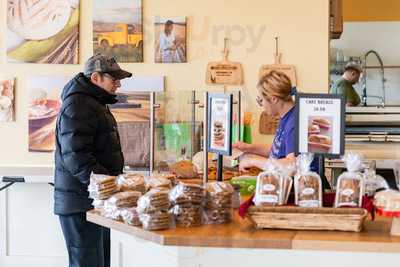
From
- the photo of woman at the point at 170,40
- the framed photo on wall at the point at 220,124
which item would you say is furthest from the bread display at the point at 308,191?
the photo of woman at the point at 170,40

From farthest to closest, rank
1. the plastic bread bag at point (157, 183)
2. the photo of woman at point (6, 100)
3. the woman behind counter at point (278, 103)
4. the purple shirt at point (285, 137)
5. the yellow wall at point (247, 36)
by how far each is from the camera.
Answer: the photo of woman at point (6, 100)
the yellow wall at point (247, 36)
the woman behind counter at point (278, 103)
the purple shirt at point (285, 137)
the plastic bread bag at point (157, 183)

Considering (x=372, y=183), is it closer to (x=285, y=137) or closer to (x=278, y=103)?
(x=285, y=137)

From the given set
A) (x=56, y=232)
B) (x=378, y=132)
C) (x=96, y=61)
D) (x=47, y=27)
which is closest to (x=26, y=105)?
(x=47, y=27)

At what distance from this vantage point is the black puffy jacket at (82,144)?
3.10 metres

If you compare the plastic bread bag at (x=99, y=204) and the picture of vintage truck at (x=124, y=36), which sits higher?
the picture of vintage truck at (x=124, y=36)

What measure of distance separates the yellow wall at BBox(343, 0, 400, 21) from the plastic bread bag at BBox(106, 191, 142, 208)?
13.6ft

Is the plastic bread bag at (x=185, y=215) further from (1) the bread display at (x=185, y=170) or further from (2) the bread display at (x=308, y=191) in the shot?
(1) the bread display at (x=185, y=170)

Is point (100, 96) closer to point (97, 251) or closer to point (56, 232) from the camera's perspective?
point (97, 251)

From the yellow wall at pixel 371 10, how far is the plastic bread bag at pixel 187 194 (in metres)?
4.13

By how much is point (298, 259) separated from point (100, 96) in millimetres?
1692

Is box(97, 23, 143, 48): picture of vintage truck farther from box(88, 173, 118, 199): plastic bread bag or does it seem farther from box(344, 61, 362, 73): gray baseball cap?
box(344, 61, 362, 73): gray baseball cap

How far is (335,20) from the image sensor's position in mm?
4352

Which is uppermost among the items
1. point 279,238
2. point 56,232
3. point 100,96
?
point 100,96

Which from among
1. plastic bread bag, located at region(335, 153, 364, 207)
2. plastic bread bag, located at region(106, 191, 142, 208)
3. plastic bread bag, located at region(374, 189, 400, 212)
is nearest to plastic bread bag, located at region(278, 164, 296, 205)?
plastic bread bag, located at region(335, 153, 364, 207)
